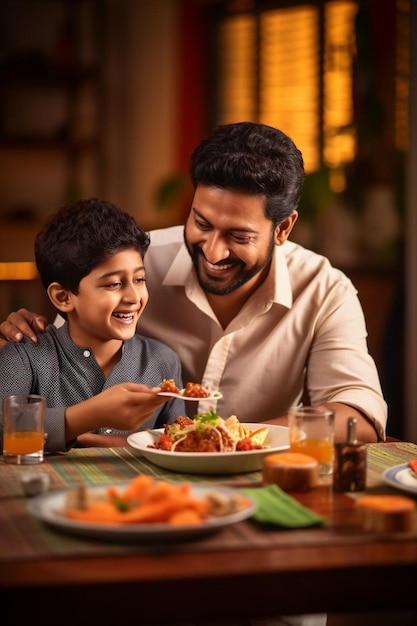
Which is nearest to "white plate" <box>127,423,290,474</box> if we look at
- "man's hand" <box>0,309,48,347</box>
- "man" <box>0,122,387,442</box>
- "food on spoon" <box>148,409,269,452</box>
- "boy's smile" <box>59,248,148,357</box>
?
"food on spoon" <box>148,409,269,452</box>

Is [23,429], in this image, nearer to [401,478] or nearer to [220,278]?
[401,478]

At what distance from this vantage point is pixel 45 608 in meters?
1.11

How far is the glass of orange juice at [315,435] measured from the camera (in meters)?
1.70

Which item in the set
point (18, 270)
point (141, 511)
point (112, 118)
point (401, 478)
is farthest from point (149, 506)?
point (112, 118)

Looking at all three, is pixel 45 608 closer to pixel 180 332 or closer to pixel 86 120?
pixel 180 332

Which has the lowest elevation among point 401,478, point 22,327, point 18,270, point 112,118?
point 18,270

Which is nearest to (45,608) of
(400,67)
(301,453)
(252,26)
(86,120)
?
(301,453)

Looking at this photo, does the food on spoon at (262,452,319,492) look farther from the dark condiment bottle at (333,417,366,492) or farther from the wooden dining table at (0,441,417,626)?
the wooden dining table at (0,441,417,626)

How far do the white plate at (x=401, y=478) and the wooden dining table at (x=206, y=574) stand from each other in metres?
0.19

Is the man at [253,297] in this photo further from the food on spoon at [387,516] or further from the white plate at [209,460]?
the food on spoon at [387,516]

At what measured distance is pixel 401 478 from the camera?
5.33 feet

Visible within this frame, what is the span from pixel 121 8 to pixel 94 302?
535 centimetres

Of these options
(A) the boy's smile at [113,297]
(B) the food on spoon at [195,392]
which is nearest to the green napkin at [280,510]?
(B) the food on spoon at [195,392]

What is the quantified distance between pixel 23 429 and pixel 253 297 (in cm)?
103
